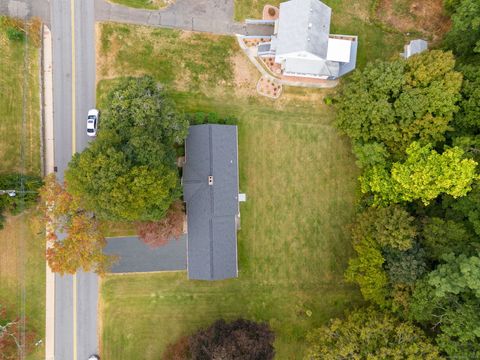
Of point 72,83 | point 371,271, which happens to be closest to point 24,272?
point 72,83

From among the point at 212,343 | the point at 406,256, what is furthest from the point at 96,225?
the point at 406,256

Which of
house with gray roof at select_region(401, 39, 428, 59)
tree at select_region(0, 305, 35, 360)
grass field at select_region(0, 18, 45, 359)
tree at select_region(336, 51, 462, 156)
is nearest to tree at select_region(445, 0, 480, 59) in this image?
house with gray roof at select_region(401, 39, 428, 59)

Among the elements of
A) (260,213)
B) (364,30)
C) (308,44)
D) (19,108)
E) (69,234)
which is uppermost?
(364,30)

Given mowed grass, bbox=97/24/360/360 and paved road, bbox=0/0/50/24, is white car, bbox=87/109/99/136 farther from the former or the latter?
paved road, bbox=0/0/50/24

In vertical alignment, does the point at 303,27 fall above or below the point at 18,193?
above

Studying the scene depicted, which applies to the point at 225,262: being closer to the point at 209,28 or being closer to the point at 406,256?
the point at 406,256

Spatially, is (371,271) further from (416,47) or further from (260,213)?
(416,47)
